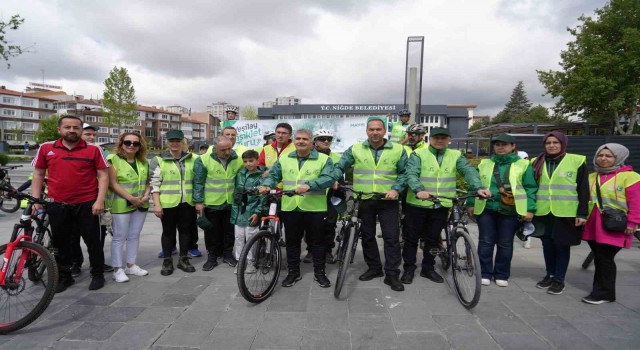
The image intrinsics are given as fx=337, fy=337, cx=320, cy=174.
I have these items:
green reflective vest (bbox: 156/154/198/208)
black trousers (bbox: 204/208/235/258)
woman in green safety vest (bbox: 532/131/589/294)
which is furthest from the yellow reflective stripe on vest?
green reflective vest (bbox: 156/154/198/208)

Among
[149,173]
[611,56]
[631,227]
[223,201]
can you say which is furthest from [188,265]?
[611,56]

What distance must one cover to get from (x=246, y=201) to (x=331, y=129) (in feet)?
22.1

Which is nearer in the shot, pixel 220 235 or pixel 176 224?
pixel 176 224

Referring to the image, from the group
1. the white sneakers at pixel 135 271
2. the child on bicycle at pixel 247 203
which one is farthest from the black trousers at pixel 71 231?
the child on bicycle at pixel 247 203

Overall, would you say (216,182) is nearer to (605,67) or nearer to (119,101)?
(605,67)

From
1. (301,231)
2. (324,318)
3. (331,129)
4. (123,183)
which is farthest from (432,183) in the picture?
(331,129)

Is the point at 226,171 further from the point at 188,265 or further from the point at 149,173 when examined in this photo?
the point at 188,265

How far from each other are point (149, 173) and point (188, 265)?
53.0 inches

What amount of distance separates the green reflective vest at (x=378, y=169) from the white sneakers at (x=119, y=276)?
3105mm

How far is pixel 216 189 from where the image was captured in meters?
4.66

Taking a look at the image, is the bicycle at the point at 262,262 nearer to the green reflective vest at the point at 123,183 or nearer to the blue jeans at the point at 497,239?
the green reflective vest at the point at 123,183

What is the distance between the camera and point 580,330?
3033mm

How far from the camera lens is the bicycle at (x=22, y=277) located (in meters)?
2.99

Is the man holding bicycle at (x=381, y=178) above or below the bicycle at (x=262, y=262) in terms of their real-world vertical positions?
above
